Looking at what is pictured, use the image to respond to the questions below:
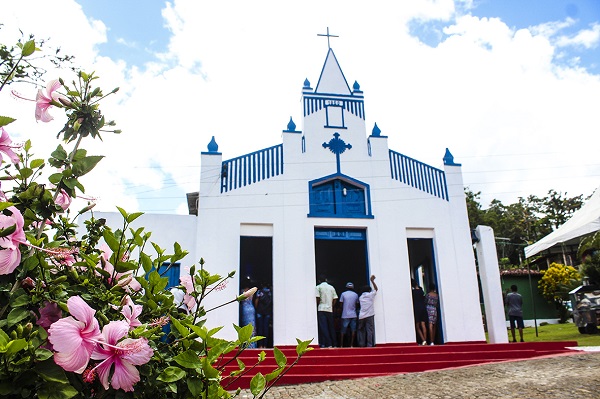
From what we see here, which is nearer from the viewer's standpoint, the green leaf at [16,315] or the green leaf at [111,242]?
the green leaf at [16,315]

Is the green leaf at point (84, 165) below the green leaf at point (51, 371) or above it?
above

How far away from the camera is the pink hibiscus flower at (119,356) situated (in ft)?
3.94

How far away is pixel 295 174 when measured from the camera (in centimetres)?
1188

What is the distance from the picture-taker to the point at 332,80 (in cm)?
1339

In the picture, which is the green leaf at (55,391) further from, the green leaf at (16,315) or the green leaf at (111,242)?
the green leaf at (111,242)

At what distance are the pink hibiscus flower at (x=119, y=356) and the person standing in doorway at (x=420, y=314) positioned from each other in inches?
420

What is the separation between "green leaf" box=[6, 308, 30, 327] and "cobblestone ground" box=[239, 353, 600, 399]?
18.7 feet

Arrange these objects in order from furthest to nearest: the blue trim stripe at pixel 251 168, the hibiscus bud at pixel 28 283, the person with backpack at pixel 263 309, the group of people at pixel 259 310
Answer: the blue trim stripe at pixel 251 168 < the person with backpack at pixel 263 309 < the group of people at pixel 259 310 < the hibiscus bud at pixel 28 283

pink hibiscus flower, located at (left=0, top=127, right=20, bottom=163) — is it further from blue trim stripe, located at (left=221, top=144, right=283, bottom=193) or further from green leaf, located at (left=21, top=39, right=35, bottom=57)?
blue trim stripe, located at (left=221, top=144, right=283, bottom=193)

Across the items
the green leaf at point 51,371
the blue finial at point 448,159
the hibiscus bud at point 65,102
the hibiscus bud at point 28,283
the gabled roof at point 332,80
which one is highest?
the gabled roof at point 332,80

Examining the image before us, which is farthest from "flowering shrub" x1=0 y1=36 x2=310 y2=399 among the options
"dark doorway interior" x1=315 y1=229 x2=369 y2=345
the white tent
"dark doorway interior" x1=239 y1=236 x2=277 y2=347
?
"dark doorway interior" x1=315 y1=229 x2=369 y2=345

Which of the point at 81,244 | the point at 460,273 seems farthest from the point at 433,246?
the point at 81,244


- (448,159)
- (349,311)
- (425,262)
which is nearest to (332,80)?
(448,159)

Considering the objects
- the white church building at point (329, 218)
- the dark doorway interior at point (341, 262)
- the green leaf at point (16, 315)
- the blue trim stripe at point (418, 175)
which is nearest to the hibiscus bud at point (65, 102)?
the green leaf at point (16, 315)
